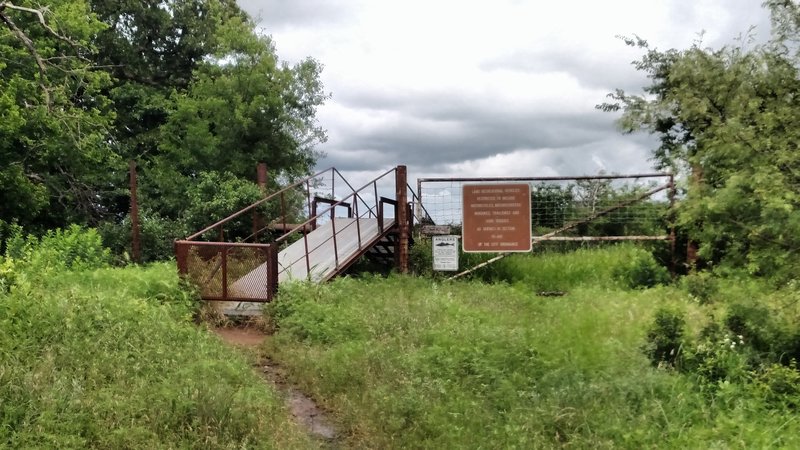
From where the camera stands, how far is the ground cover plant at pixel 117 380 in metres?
5.07

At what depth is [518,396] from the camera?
571cm

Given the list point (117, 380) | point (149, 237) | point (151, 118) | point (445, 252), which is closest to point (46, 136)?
point (149, 237)

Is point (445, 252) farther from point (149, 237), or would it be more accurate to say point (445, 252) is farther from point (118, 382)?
point (149, 237)

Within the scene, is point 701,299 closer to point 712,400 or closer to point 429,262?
point 712,400

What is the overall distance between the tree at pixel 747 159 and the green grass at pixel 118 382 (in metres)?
4.29

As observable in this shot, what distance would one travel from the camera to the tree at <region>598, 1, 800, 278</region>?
5.32 m

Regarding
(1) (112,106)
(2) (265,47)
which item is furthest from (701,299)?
(1) (112,106)

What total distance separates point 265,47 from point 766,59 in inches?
790

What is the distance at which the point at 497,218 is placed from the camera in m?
12.8

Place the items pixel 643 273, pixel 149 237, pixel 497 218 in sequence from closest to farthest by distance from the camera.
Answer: pixel 643 273, pixel 497 218, pixel 149 237

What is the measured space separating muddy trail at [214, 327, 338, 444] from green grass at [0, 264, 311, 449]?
0.25 meters

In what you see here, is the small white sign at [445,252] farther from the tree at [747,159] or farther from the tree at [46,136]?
the tree at [46,136]

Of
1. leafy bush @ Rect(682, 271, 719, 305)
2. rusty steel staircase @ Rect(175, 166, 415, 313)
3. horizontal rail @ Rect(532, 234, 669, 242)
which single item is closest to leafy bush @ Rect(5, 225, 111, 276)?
rusty steel staircase @ Rect(175, 166, 415, 313)

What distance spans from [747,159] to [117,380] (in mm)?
6119
